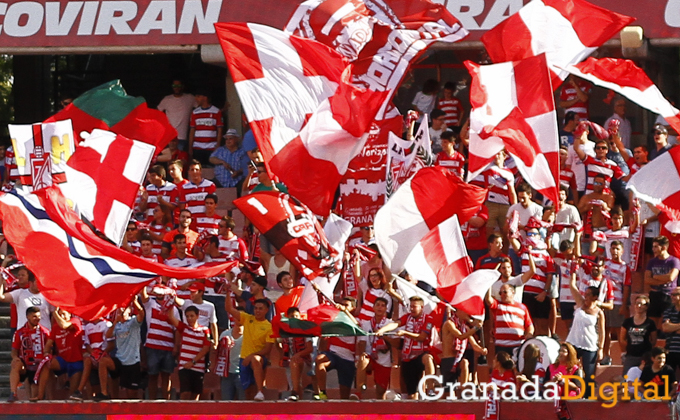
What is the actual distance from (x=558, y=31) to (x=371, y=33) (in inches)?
72.7

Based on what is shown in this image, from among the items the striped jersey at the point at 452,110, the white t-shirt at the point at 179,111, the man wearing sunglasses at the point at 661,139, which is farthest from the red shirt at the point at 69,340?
the man wearing sunglasses at the point at 661,139

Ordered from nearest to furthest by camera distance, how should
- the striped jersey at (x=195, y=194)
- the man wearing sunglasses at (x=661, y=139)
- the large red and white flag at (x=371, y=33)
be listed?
the large red and white flag at (x=371, y=33), the man wearing sunglasses at (x=661, y=139), the striped jersey at (x=195, y=194)

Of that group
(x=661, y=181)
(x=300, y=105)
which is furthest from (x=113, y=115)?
(x=661, y=181)

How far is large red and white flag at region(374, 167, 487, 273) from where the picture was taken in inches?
590

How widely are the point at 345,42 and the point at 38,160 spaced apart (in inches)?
135

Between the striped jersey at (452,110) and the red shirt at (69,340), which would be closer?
the red shirt at (69,340)

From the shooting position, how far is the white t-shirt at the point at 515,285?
1587 cm

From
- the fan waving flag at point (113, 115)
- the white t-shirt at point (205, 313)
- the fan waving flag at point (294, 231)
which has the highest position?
the fan waving flag at point (113, 115)

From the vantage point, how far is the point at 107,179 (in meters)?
15.9

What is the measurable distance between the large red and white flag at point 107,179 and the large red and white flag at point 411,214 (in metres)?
2.52

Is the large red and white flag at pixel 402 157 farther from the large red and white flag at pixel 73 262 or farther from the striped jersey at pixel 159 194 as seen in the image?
the striped jersey at pixel 159 194

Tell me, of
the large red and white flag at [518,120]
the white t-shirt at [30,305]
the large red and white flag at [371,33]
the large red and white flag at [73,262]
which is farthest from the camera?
the white t-shirt at [30,305]

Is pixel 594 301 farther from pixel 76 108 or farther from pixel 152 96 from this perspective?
pixel 152 96

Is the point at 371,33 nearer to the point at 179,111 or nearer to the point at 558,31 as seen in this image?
the point at 558,31
